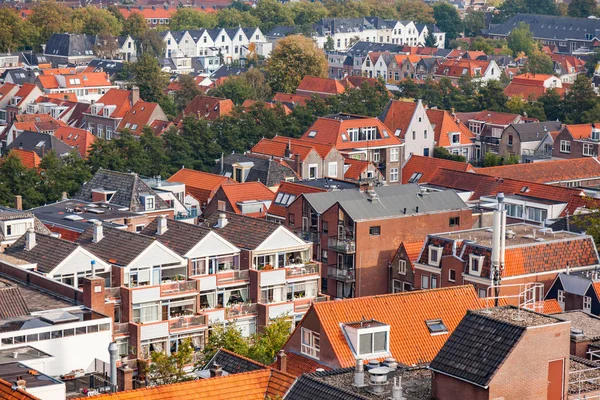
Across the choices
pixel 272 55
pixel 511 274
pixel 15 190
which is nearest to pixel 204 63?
pixel 272 55

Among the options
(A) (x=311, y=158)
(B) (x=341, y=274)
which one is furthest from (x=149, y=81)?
(B) (x=341, y=274)

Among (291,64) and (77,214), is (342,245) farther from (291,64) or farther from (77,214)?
(291,64)

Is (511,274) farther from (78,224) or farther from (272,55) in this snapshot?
(272,55)

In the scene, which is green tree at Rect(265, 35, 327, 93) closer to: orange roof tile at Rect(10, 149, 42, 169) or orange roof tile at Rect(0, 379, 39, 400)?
orange roof tile at Rect(10, 149, 42, 169)

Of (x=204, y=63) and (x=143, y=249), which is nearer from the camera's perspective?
(x=143, y=249)

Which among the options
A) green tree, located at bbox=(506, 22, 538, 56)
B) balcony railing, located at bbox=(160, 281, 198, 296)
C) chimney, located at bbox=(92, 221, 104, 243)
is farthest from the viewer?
green tree, located at bbox=(506, 22, 538, 56)

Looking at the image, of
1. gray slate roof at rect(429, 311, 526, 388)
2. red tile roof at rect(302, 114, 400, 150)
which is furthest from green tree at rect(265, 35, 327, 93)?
gray slate roof at rect(429, 311, 526, 388)
